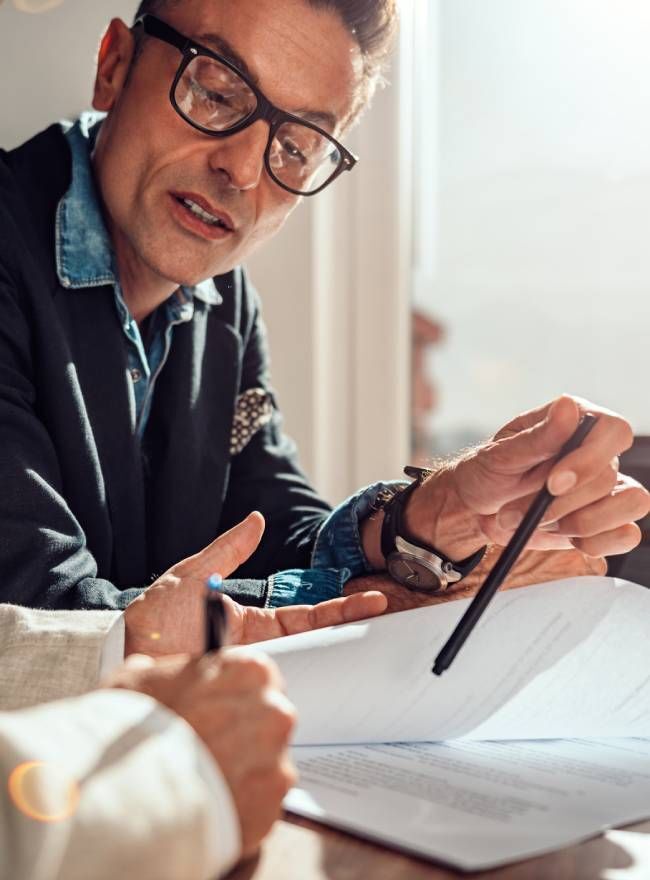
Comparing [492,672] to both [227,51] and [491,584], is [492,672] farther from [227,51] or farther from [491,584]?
[227,51]

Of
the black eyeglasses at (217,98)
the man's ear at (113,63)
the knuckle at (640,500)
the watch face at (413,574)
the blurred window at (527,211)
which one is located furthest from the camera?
the blurred window at (527,211)

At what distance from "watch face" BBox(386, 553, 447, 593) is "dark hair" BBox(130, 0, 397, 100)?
0.67m

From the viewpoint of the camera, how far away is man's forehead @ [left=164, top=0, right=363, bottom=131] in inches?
47.5

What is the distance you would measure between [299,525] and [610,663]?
66 cm

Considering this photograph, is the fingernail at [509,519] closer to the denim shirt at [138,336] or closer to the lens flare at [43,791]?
the denim shirt at [138,336]

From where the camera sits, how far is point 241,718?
1.61ft

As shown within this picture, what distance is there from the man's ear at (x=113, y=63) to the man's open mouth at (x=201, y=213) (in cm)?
19

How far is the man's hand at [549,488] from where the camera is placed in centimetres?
82

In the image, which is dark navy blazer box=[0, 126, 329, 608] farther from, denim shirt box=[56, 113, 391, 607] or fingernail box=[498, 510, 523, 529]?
fingernail box=[498, 510, 523, 529]

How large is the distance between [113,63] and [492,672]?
39.4 inches

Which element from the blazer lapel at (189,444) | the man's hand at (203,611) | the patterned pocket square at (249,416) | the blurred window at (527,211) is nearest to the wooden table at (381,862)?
the man's hand at (203,611)

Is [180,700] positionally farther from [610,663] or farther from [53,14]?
[53,14]

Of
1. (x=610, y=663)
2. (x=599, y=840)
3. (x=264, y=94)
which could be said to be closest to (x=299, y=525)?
(x=264, y=94)

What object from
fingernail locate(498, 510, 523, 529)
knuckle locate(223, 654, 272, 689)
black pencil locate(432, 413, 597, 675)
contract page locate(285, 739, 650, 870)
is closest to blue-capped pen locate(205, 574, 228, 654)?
knuckle locate(223, 654, 272, 689)
